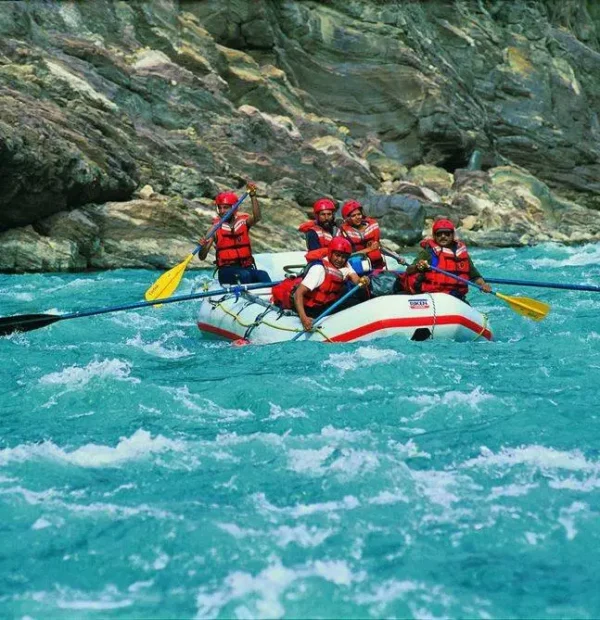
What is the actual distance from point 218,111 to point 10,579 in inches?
705

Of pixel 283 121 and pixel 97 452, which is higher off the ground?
pixel 97 452

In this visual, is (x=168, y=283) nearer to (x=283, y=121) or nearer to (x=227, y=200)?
(x=227, y=200)

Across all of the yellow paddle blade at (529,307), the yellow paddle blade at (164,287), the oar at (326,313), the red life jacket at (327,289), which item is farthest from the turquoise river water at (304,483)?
the yellow paddle blade at (164,287)

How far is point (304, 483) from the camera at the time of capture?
4730 millimetres

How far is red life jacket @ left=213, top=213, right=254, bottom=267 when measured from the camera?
31.2ft

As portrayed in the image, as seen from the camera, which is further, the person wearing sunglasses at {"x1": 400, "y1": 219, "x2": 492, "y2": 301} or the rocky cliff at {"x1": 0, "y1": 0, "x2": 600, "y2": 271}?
the rocky cliff at {"x1": 0, "y1": 0, "x2": 600, "y2": 271}

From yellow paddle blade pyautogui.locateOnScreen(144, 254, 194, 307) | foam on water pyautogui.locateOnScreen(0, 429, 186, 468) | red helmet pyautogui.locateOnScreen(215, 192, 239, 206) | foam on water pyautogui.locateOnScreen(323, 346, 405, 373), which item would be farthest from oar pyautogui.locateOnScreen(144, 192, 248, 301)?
foam on water pyautogui.locateOnScreen(0, 429, 186, 468)

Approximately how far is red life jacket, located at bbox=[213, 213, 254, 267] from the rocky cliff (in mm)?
4501

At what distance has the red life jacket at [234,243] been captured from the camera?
952 cm

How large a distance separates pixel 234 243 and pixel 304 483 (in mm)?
5212

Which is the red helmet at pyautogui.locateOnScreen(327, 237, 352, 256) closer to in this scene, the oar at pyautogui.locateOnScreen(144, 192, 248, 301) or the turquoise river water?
the turquoise river water

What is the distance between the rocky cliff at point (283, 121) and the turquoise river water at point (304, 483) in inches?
266

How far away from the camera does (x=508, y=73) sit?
31.3 meters

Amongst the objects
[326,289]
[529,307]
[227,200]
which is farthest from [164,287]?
[529,307]
